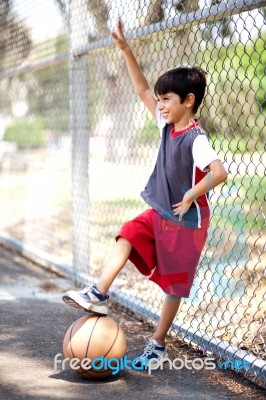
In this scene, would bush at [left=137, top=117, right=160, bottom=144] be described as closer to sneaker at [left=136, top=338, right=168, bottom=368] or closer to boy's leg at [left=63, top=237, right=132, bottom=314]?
boy's leg at [left=63, top=237, right=132, bottom=314]

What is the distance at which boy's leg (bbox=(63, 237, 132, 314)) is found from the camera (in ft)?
12.5

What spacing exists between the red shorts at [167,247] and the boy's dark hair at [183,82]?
66 centimetres

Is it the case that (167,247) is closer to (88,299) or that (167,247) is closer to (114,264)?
(114,264)

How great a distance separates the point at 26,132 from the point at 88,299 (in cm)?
773

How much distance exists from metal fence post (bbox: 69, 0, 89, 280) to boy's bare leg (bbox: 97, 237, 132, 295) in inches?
90.6

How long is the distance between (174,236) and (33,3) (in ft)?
13.9

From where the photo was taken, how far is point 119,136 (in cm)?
823

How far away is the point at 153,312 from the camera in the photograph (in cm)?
502

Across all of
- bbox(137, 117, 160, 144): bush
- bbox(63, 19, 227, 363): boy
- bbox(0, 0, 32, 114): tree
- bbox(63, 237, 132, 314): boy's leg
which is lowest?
bbox(63, 237, 132, 314): boy's leg

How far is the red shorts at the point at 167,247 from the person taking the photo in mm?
4062

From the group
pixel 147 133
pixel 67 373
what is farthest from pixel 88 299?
pixel 147 133

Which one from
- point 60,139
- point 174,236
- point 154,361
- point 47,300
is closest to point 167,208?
point 174,236

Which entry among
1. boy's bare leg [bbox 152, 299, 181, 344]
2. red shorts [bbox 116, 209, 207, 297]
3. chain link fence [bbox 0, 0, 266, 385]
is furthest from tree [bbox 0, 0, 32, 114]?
boy's bare leg [bbox 152, 299, 181, 344]

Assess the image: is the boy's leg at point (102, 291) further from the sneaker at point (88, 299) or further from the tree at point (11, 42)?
the tree at point (11, 42)
